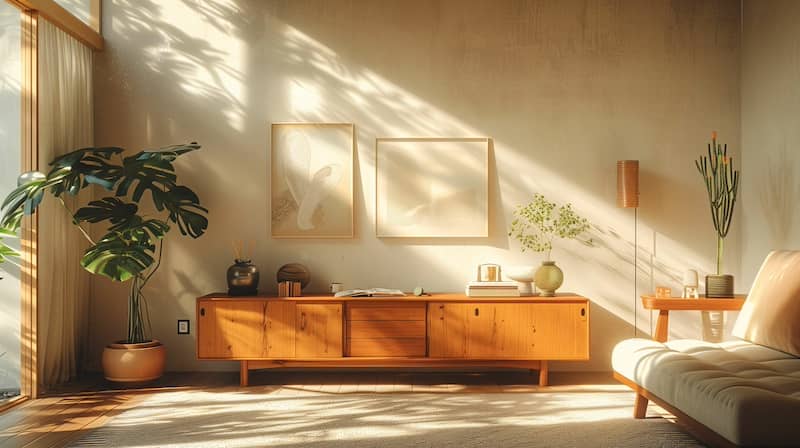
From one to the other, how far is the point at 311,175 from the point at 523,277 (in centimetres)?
166

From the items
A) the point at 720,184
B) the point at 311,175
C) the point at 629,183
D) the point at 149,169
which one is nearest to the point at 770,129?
the point at 720,184

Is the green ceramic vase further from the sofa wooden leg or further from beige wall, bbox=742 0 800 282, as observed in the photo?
beige wall, bbox=742 0 800 282

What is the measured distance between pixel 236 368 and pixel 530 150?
262cm

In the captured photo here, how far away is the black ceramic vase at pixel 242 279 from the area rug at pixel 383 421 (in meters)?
0.65

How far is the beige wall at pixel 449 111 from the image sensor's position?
5.11m

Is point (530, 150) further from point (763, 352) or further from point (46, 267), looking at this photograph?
point (46, 267)

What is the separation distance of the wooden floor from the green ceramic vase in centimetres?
62

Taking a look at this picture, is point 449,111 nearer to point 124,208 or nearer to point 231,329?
point 231,329

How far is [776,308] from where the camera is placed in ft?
11.7

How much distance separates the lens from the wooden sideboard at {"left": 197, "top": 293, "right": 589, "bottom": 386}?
4617mm

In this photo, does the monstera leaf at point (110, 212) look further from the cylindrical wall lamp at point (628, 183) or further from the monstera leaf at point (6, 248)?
the cylindrical wall lamp at point (628, 183)

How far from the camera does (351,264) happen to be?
512cm

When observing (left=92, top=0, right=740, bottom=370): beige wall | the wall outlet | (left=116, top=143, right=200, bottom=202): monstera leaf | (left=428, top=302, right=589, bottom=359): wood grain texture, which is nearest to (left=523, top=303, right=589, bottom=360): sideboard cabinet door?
(left=428, top=302, right=589, bottom=359): wood grain texture

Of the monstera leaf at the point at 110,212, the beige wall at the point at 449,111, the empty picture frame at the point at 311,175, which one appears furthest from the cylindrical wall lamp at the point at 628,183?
the monstera leaf at the point at 110,212
